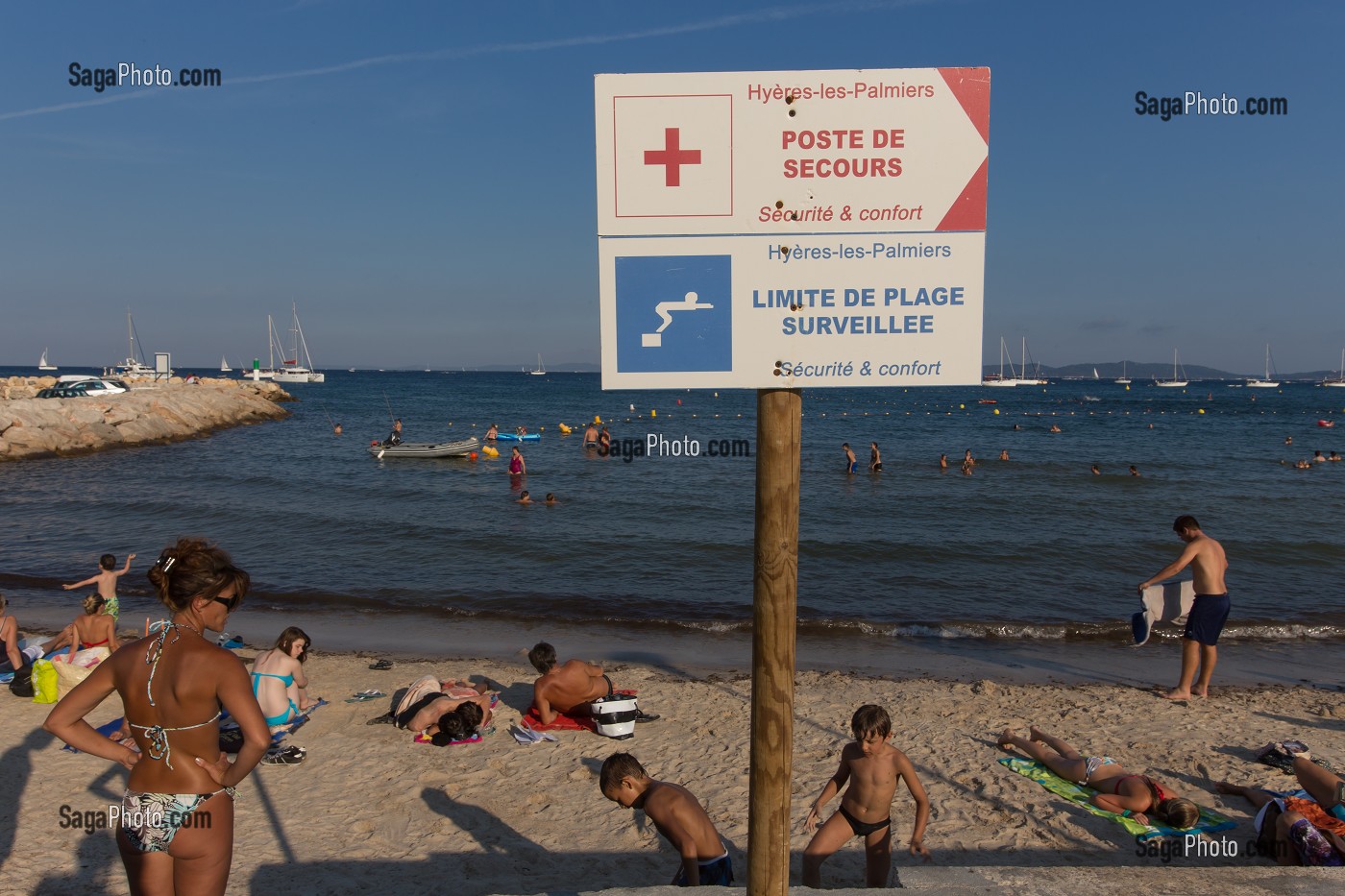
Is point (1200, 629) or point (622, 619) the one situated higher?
point (1200, 629)

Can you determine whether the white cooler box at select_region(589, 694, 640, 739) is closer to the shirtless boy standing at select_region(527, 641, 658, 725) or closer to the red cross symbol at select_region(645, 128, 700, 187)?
the shirtless boy standing at select_region(527, 641, 658, 725)

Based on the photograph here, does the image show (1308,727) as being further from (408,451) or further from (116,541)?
(408,451)

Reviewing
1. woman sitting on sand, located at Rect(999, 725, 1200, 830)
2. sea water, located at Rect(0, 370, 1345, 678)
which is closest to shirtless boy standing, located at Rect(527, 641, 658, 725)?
woman sitting on sand, located at Rect(999, 725, 1200, 830)

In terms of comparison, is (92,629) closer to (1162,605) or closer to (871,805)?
(871,805)

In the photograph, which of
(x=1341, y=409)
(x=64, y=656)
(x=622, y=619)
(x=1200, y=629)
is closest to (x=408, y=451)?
(x=622, y=619)

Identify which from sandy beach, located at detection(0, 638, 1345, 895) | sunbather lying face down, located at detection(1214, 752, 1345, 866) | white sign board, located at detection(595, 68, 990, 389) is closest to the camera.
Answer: white sign board, located at detection(595, 68, 990, 389)

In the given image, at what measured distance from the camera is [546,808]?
21.3 ft

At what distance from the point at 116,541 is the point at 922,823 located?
61.1ft

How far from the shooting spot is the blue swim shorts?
28.5ft

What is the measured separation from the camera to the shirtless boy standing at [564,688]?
809 centimetres

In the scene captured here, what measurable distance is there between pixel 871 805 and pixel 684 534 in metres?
13.7

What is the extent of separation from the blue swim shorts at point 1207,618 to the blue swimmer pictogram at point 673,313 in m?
8.27

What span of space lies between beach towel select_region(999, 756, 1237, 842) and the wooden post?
4601mm

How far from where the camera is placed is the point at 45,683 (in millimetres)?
8320
